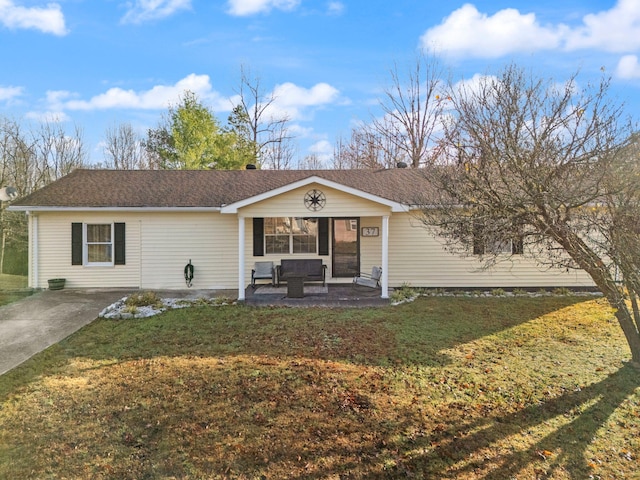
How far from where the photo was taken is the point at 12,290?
10.6 m

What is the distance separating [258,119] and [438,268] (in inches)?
807

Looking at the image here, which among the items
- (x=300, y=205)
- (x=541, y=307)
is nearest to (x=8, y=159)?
(x=300, y=205)

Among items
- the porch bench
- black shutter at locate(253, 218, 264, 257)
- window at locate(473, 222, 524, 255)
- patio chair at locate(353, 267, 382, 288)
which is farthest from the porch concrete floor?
window at locate(473, 222, 524, 255)

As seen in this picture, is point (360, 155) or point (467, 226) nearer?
point (467, 226)

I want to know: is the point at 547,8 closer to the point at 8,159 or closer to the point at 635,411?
the point at 635,411

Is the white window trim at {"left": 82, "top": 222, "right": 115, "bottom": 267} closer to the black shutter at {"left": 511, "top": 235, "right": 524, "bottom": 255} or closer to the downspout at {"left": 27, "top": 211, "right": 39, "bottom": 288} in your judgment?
the downspout at {"left": 27, "top": 211, "right": 39, "bottom": 288}

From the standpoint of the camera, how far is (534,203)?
4.80 m

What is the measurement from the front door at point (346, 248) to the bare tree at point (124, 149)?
2118cm

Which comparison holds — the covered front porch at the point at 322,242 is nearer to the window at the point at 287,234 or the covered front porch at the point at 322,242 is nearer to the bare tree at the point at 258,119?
the window at the point at 287,234

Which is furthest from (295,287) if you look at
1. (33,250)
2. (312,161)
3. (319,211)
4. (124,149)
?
(124,149)

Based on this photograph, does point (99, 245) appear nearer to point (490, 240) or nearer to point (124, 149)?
point (490, 240)

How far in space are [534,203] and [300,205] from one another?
573 cm

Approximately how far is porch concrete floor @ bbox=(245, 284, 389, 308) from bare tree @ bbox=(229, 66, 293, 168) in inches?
713

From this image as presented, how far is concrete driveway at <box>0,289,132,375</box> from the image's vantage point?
19.9 ft
